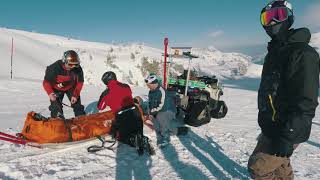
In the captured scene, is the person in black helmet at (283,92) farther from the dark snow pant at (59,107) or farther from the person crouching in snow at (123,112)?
the dark snow pant at (59,107)

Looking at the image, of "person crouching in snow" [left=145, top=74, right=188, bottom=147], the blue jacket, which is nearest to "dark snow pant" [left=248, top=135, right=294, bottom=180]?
"person crouching in snow" [left=145, top=74, right=188, bottom=147]

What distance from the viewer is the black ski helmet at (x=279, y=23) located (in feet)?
10.5

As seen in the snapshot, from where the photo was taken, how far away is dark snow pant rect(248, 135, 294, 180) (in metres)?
3.23

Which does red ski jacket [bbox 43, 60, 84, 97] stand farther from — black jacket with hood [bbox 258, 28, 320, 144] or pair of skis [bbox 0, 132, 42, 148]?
black jacket with hood [bbox 258, 28, 320, 144]

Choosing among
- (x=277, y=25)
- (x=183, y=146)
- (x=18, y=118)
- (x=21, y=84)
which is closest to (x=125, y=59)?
(x=21, y=84)

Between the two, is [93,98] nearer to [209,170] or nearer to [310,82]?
[209,170]

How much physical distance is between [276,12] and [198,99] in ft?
22.0

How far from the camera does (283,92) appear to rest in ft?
9.93

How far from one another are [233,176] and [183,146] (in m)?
1.73

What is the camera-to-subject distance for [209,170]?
5730 mm

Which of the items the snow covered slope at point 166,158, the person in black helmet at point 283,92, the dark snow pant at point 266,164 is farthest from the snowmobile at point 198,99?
the person in black helmet at point 283,92

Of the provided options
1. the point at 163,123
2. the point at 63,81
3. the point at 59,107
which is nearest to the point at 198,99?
the point at 163,123

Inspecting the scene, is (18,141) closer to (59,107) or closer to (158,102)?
(59,107)

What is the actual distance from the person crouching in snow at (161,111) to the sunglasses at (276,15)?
4.29 metres
